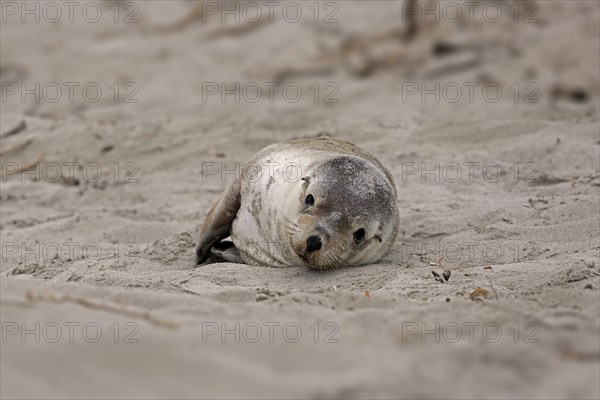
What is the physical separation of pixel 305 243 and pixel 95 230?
1.96 m

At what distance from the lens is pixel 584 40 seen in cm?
989

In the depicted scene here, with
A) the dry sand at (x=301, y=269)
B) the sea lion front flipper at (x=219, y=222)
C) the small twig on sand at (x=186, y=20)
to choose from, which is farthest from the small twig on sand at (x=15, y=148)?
the small twig on sand at (x=186, y=20)

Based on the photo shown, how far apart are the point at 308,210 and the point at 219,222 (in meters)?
0.85

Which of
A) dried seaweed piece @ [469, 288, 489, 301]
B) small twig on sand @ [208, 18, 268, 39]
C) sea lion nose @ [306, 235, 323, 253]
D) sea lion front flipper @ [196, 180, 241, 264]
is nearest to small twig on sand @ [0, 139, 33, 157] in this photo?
sea lion front flipper @ [196, 180, 241, 264]

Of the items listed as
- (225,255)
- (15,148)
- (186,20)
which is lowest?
(225,255)

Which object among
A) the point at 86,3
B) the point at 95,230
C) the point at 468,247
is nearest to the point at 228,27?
the point at 86,3

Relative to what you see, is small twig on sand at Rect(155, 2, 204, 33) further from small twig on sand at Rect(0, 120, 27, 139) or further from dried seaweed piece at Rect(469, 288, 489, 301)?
dried seaweed piece at Rect(469, 288, 489, 301)

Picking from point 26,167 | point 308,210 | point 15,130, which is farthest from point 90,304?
point 15,130

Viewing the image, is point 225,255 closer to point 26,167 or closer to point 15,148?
point 26,167

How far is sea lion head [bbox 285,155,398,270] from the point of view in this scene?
14.4 ft

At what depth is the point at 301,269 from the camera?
461 centimetres

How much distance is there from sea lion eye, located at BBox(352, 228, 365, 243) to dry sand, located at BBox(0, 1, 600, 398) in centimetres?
18

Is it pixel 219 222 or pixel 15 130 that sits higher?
pixel 15 130

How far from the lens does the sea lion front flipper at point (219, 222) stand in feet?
16.8
